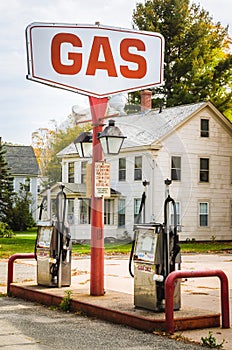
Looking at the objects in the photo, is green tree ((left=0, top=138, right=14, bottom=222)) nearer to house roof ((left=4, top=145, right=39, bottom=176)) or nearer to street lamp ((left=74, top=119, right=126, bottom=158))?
house roof ((left=4, top=145, right=39, bottom=176))

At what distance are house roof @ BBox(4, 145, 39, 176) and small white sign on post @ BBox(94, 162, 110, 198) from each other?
158 ft

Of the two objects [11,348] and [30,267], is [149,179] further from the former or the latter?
[30,267]

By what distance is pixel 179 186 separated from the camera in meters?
8.25

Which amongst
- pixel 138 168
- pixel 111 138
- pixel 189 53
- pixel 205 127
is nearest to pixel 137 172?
pixel 138 168

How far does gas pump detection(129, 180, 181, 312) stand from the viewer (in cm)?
859

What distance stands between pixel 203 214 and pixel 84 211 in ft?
82.3

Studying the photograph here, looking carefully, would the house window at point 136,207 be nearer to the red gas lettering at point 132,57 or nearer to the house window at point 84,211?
the house window at point 84,211

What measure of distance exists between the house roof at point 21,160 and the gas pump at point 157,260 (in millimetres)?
49257

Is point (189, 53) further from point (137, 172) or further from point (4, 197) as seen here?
point (137, 172)

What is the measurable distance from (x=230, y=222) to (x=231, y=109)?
1339cm

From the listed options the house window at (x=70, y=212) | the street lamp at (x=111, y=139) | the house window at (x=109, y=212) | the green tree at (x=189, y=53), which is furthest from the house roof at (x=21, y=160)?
the street lamp at (x=111, y=139)

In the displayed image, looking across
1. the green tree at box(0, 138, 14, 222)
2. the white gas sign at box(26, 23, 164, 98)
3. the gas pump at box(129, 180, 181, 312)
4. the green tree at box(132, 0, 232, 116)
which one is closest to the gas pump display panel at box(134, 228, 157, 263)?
the gas pump at box(129, 180, 181, 312)

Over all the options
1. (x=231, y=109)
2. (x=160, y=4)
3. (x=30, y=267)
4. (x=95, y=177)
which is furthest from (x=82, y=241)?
(x=160, y=4)

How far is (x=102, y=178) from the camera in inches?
381
